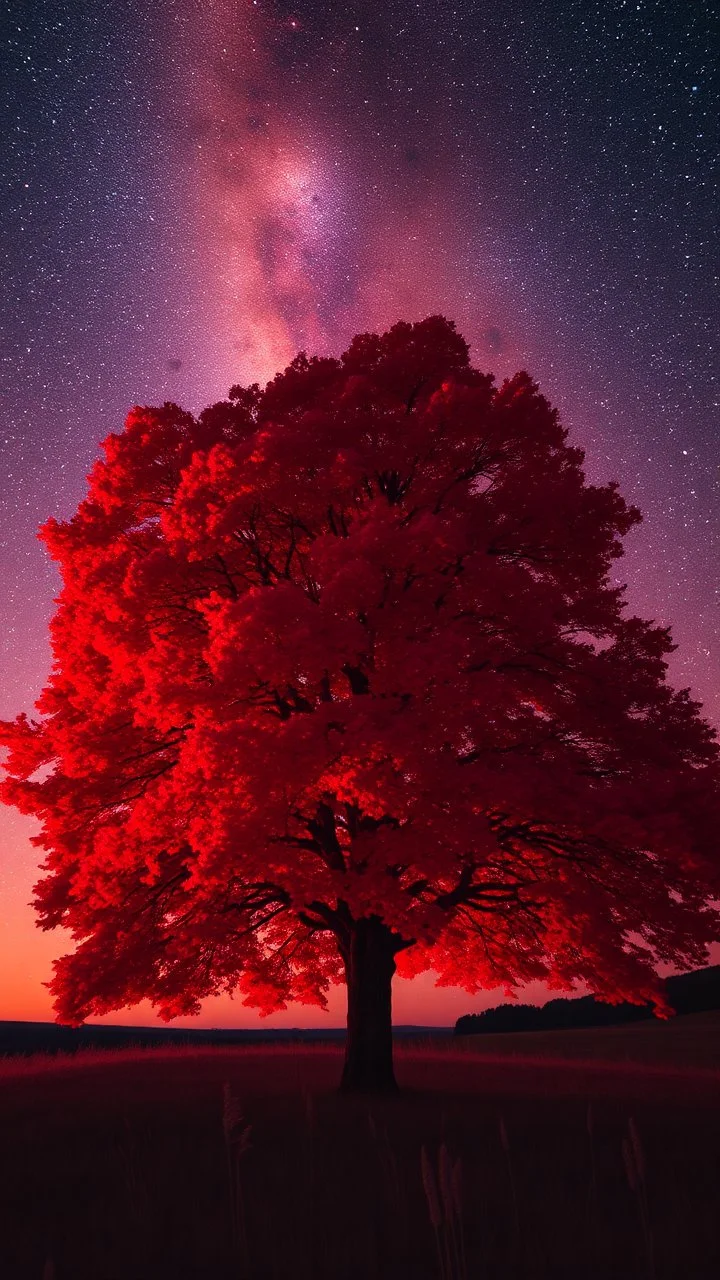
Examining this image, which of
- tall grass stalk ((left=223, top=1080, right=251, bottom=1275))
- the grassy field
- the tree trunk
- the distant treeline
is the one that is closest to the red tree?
the tree trunk

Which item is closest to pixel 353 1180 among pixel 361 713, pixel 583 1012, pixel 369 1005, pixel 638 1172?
pixel 638 1172

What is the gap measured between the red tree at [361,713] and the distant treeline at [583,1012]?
37.5m

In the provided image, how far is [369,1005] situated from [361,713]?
22.2ft

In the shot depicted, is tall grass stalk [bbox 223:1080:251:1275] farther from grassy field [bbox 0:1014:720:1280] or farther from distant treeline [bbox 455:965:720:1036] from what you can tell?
distant treeline [bbox 455:965:720:1036]

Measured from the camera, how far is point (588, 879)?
14.8 meters

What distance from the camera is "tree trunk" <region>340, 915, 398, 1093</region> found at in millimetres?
15688

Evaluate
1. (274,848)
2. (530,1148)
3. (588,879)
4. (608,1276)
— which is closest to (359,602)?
(274,848)

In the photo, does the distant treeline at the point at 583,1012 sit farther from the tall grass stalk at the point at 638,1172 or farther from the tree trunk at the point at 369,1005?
the tall grass stalk at the point at 638,1172

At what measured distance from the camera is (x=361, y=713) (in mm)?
12852

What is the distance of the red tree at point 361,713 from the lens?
1318cm

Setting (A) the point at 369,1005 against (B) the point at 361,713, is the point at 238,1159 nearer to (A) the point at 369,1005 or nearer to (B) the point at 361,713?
(B) the point at 361,713

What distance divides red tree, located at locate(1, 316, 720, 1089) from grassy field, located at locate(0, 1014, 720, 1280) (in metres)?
2.37

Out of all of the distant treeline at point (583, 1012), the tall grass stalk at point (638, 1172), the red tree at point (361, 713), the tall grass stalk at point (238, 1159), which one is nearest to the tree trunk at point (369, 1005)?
the red tree at point (361, 713)

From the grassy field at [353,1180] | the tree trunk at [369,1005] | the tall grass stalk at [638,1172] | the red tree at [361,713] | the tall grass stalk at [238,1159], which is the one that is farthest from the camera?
the tree trunk at [369,1005]
